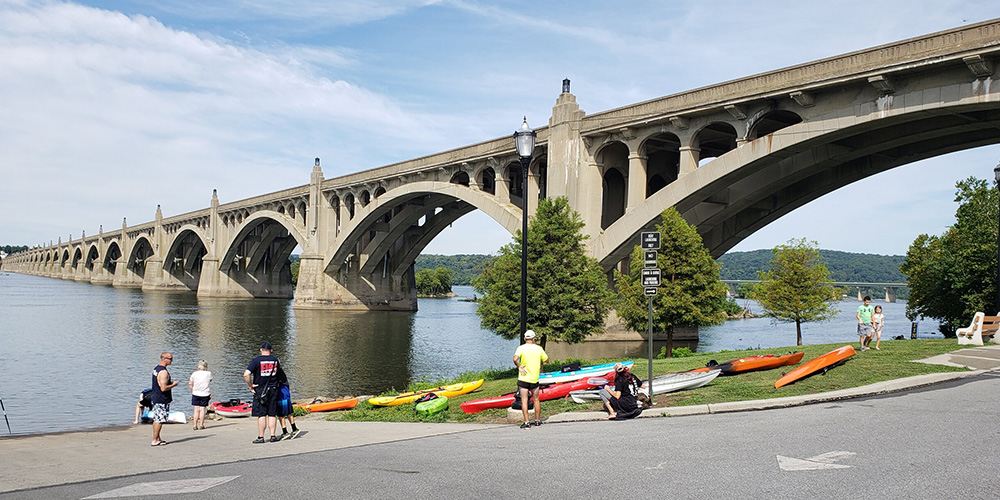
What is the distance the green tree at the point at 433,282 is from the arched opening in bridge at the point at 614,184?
10213 centimetres

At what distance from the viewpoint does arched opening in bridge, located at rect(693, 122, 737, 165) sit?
107 ft

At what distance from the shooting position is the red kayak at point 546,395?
14.0 metres

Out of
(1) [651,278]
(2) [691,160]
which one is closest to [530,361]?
(1) [651,278]

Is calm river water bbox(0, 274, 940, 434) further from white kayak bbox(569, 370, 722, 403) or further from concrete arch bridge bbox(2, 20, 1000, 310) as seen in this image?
white kayak bbox(569, 370, 722, 403)

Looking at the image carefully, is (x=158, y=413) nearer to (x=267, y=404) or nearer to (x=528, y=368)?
(x=267, y=404)

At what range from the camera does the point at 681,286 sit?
26359 millimetres

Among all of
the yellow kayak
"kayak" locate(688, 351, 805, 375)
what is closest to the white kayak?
"kayak" locate(688, 351, 805, 375)

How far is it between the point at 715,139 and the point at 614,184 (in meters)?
6.65

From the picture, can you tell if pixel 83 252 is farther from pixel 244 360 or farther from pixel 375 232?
pixel 244 360

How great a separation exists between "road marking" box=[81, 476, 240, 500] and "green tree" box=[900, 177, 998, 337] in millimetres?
30469

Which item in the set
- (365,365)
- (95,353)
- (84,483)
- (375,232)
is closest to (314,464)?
(84,483)

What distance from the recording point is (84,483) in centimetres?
768

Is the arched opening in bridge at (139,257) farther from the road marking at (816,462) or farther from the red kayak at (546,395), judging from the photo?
the road marking at (816,462)

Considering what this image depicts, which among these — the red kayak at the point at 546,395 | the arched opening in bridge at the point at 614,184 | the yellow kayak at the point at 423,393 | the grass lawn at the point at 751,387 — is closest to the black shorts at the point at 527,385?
the grass lawn at the point at 751,387
